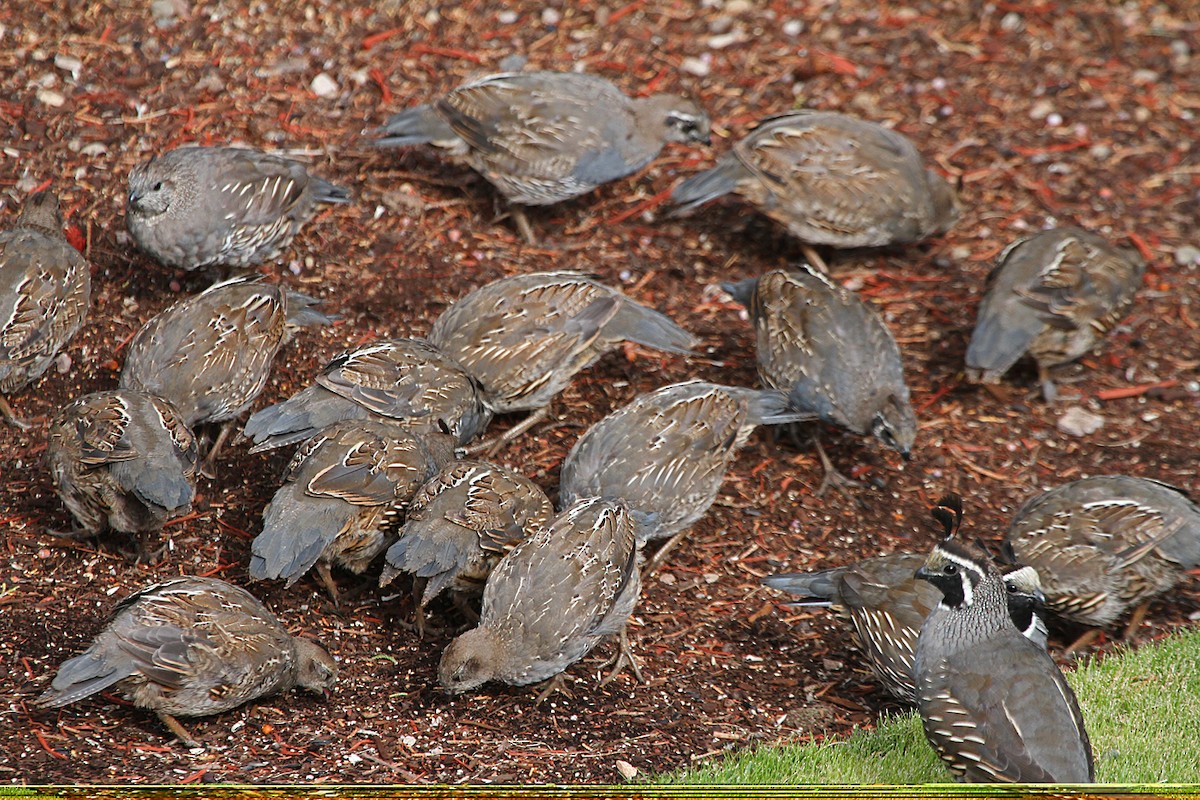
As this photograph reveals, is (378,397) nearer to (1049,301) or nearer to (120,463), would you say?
(120,463)

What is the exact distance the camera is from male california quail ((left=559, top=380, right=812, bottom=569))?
20.2 feet

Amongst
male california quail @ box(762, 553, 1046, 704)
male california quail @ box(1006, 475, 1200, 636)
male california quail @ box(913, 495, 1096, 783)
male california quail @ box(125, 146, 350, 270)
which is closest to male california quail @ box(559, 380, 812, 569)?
male california quail @ box(762, 553, 1046, 704)

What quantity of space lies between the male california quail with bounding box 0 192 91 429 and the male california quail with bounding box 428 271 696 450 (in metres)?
1.74

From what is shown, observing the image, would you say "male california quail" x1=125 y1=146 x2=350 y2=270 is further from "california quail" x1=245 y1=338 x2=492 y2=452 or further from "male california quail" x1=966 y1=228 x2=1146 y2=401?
"male california quail" x1=966 y1=228 x2=1146 y2=401

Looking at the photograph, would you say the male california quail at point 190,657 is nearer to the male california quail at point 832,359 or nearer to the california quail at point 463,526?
the california quail at point 463,526

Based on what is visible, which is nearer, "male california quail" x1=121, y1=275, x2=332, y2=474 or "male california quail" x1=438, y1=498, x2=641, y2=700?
"male california quail" x1=438, y1=498, x2=641, y2=700

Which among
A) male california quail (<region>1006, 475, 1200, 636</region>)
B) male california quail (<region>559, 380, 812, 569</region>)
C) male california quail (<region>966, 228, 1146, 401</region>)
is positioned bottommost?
male california quail (<region>1006, 475, 1200, 636</region>)

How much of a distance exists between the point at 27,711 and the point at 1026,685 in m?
3.73

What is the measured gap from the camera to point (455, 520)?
5637 mm

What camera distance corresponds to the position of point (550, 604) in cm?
545

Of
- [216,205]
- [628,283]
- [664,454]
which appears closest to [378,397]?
[664,454]

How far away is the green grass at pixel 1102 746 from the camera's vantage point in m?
5.13

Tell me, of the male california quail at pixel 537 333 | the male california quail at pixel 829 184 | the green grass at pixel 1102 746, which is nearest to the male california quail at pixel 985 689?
the green grass at pixel 1102 746

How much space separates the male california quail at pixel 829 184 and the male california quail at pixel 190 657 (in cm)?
370
